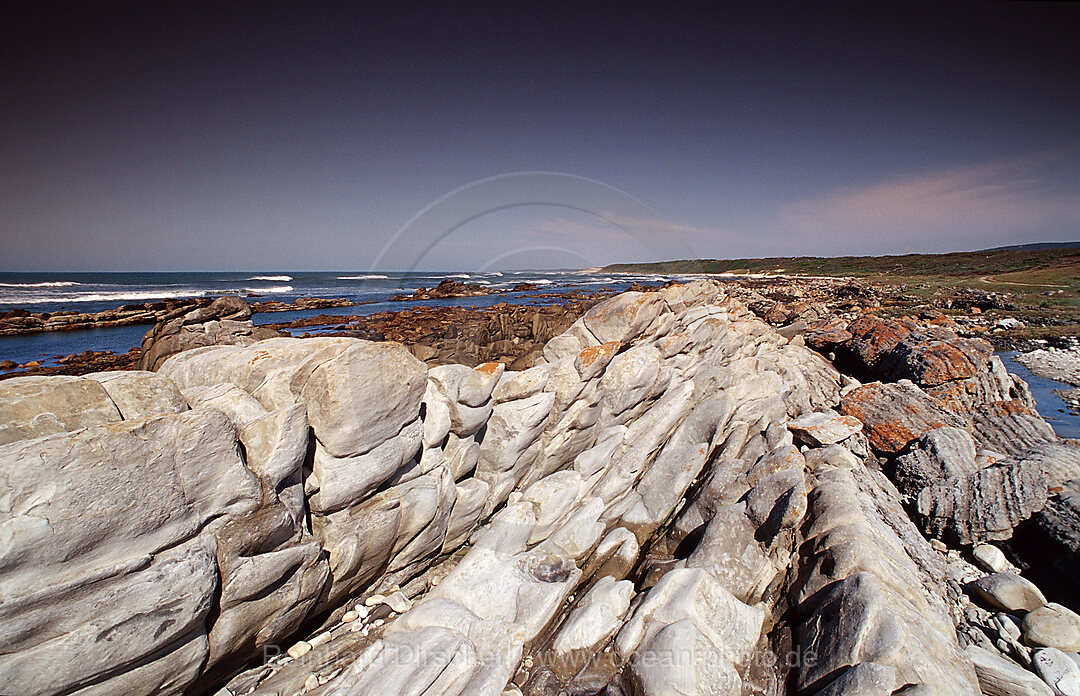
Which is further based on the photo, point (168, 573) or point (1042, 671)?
point (1042, 671)

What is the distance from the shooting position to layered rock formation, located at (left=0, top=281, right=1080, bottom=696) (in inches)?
127

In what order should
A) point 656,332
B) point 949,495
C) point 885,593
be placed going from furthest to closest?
point 656,332
point 949,495
point 885,593

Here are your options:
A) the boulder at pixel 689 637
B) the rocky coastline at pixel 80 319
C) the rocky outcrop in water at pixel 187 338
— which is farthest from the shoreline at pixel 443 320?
the boulder at pixel 689 637

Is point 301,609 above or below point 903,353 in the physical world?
below

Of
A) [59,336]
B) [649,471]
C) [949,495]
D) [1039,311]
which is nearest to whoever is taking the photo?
Answer: [949,495]

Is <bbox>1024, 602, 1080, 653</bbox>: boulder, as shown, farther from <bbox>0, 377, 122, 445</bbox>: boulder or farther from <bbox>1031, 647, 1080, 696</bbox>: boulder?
<bbox>0, 377, 122, 445</bbox>: boulder

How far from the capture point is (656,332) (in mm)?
9164

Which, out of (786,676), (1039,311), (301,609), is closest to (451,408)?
(301,609)

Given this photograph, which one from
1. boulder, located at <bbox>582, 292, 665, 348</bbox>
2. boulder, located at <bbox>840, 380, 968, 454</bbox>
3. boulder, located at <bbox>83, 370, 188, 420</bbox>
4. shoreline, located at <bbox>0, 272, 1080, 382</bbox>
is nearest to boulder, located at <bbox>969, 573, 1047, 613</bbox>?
boulder, located at <bbox>840, 380, 968, 454</bbox>

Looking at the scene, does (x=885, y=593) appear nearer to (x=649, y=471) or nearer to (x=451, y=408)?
(x=649, y=471)

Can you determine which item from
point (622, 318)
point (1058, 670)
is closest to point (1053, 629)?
point (1058, 670)

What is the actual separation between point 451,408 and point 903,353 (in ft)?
45.8

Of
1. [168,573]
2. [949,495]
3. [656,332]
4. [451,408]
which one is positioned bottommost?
[949,495]

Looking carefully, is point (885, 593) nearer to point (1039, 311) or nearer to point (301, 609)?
point (301, 609)
